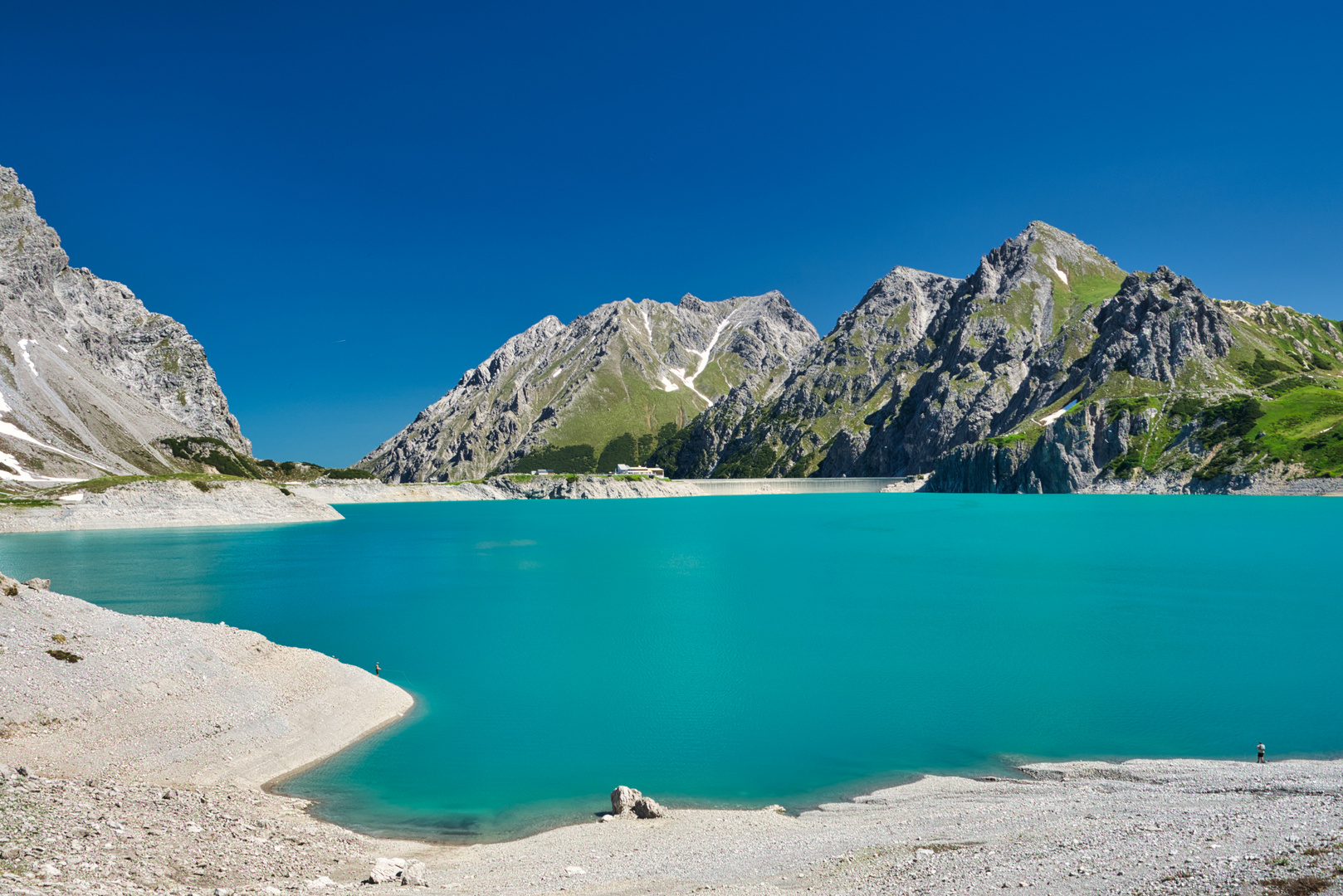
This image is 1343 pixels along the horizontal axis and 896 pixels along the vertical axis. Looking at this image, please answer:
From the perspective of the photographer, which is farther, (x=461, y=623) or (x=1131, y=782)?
(x=461, y=623)

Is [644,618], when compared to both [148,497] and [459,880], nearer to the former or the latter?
[459,880]

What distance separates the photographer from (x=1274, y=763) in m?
16.6

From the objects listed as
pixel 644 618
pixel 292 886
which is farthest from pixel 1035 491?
pixel 292 886

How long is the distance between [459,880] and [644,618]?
26427 millimetres

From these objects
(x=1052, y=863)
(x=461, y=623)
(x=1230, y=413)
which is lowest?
(x=461, y=623)

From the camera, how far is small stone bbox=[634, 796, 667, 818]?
14.7 meters

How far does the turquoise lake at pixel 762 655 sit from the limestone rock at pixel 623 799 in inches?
37.2

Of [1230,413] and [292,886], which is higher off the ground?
[1230,413]

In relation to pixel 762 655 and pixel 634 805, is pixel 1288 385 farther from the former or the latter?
pixel 634 805

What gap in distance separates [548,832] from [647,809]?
6.84 feet

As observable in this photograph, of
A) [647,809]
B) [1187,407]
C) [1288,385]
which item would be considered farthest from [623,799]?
[1288,385]

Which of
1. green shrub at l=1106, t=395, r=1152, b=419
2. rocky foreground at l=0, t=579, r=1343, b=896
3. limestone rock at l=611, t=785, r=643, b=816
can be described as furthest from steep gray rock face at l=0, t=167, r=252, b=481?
green shrub at l=1106, t=395, r=1152, b=419

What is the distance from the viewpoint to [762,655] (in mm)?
29891

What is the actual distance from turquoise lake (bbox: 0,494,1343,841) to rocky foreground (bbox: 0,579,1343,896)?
1589 millimetres
